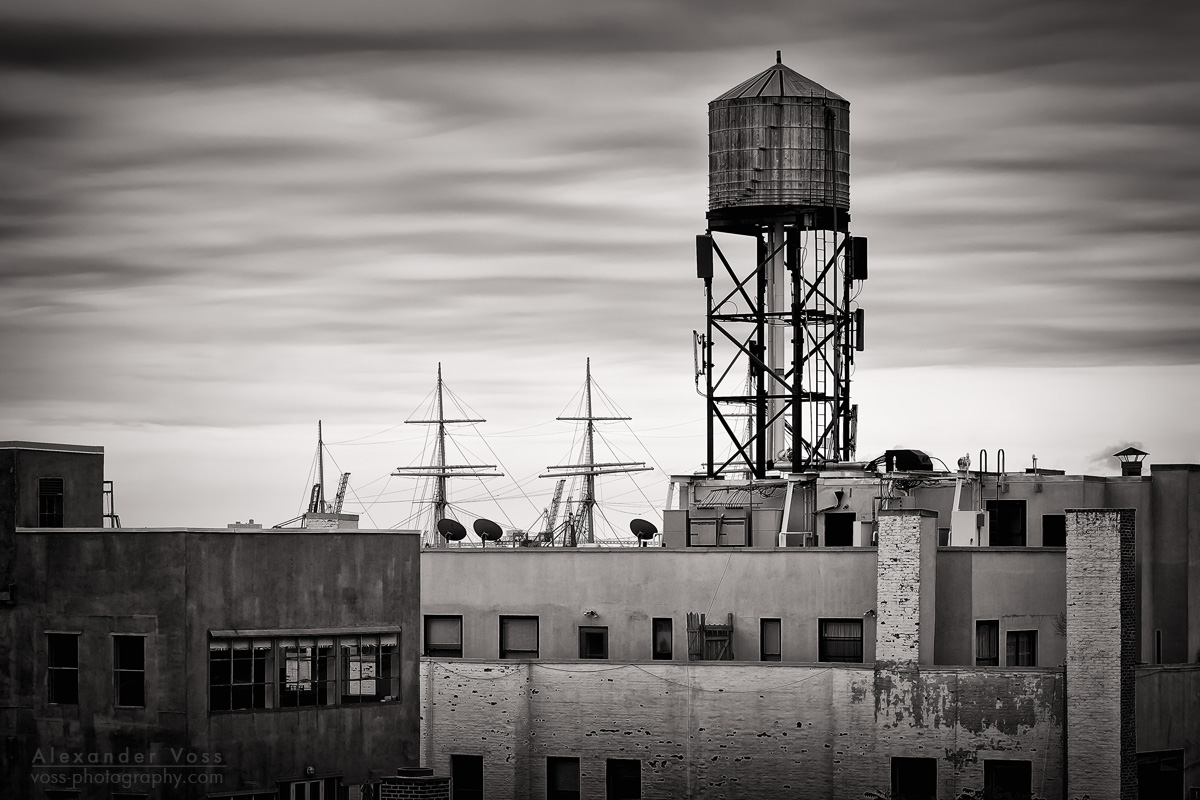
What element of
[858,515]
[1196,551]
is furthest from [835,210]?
[1196,551]

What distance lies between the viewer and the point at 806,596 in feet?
198

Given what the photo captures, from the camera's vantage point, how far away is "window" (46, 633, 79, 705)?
49.6 m

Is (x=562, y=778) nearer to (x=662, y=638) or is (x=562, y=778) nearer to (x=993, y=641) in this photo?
(x=662, y=638)

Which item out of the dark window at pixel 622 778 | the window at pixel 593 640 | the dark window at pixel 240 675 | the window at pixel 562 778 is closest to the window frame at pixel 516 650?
the window at pixel 593 640

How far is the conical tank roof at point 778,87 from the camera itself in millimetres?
70750

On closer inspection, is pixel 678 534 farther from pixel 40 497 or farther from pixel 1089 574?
pixel 40 497

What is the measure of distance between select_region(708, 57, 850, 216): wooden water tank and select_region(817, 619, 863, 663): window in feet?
53.8

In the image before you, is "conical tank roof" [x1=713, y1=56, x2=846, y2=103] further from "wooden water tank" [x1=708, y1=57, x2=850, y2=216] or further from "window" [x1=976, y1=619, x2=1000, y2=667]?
"window" [x1=976, y1=619, x2=1000, y2=667]

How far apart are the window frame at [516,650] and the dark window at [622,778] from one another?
18.3 feet

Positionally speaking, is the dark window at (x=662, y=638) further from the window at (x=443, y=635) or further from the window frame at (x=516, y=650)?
the window at (x=443, y=635)

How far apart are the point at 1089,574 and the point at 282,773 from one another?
2192cm

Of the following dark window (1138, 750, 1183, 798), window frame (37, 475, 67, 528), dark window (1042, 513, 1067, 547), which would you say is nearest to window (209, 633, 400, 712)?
window frame (37, 475, 67, 528)

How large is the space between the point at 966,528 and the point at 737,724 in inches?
379

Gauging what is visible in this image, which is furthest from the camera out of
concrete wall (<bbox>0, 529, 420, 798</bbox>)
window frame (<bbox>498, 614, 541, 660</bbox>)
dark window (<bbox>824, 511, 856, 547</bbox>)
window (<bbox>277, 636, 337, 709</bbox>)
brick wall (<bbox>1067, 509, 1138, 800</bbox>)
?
dark window (<bbox>824, 511, 856, 547</bbox>)
